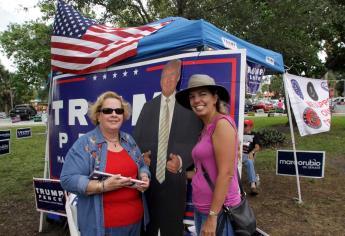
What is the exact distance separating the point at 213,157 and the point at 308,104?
4094 millimetres

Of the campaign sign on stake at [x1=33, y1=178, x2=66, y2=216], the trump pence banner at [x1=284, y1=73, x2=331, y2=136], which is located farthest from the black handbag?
the trump pence banner at [x1=284, y1=73, x2=331, y2=136]

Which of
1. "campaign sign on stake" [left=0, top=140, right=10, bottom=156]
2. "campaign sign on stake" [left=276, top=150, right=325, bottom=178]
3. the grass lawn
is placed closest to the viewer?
the grass lawn

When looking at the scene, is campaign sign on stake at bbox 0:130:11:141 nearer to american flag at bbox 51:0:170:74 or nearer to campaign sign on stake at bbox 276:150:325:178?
american flag at bbox 51:0:170:74

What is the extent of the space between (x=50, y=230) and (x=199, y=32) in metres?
3.60

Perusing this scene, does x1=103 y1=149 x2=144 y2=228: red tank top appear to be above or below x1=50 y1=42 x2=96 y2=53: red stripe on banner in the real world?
below

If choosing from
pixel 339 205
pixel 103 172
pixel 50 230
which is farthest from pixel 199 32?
pixel 339 205

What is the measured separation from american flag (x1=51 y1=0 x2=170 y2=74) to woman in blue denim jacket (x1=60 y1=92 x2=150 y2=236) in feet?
5.13

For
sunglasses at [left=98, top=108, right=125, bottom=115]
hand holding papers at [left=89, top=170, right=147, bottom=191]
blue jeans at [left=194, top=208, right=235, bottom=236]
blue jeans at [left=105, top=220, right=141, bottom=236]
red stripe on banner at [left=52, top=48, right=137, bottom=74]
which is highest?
red stripe on banner at [left=52, top=48, right=137, bottom=74]

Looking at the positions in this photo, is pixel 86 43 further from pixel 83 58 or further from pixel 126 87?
pixel 126 87

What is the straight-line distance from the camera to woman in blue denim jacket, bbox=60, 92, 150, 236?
8.29 feet

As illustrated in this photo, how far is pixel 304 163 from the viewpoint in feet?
20.9

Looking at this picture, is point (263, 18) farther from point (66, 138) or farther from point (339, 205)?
point (66, 138)

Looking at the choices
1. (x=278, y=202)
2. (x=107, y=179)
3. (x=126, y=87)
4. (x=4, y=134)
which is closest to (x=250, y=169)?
(x=278, y=202)

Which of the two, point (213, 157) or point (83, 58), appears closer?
point (213, 157)
